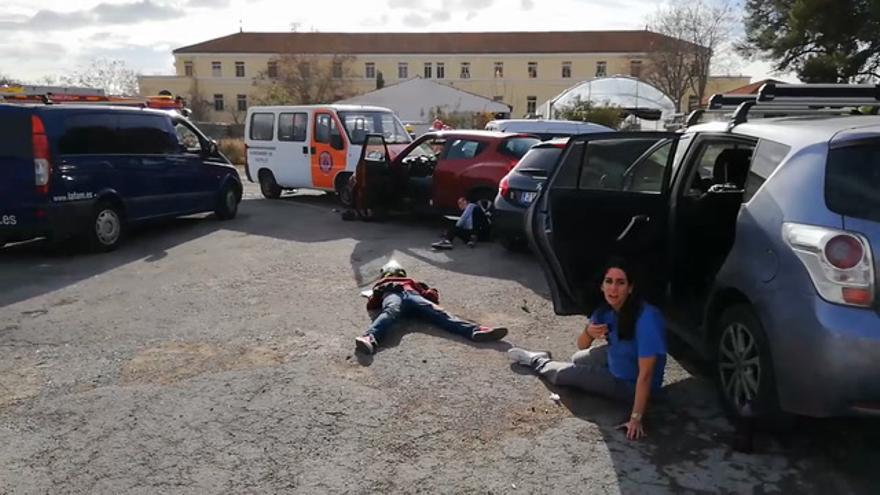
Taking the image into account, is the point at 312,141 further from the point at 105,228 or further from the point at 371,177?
the point at 105,228

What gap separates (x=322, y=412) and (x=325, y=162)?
10147 mm

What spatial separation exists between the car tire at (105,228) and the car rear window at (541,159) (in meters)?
5.38

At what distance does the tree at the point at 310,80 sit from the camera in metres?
62.0

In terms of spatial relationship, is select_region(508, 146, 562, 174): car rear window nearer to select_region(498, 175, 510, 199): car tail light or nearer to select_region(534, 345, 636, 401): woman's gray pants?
select_region(498, 175, 510, 199): car tail light

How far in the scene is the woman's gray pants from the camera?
4.19 meters

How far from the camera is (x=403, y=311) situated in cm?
584

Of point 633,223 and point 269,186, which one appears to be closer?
point 633,223

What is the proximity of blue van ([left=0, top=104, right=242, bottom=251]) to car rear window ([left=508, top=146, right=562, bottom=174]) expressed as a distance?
5.31m

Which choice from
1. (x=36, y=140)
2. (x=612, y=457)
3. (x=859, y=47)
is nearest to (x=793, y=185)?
(x=612, y=457)

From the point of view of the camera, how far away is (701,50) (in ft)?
157

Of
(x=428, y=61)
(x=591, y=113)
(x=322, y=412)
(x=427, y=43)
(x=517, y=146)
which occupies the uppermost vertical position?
(x=427, y=43)

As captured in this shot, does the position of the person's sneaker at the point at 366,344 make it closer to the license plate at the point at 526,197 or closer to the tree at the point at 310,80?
the license plate at the point at 526,197

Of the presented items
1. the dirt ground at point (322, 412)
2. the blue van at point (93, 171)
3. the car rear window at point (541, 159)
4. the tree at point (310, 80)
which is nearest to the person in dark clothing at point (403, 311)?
the dirt ground at point (322, 412)

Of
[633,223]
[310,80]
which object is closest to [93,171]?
[633,223]
